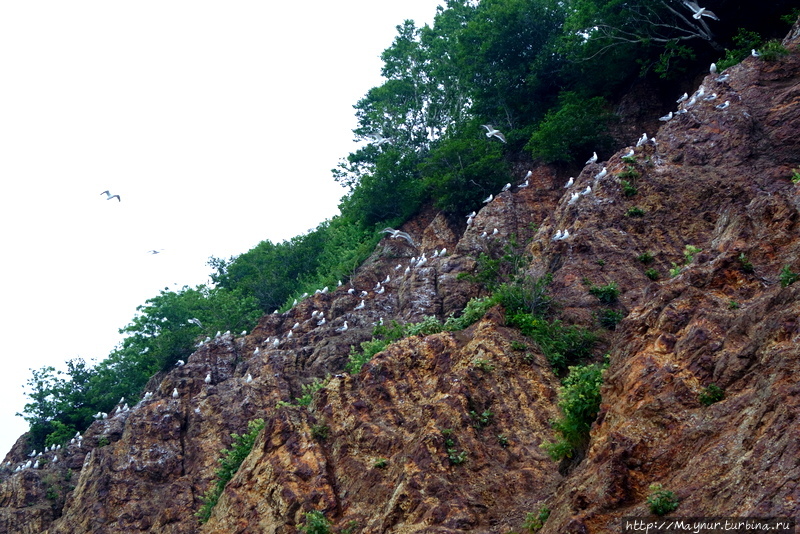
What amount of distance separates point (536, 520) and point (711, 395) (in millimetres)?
3073

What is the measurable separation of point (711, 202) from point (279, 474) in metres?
11.6

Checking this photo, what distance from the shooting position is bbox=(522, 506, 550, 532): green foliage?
1095 cm

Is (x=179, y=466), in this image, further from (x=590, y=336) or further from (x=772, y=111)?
(x=772, y=111)

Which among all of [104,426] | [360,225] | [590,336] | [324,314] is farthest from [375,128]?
[590,336]

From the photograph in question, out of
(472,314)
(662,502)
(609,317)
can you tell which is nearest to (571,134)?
(472,314)

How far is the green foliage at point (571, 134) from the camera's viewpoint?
26812mm

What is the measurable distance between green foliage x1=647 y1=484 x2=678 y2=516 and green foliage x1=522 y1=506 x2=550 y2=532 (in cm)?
227

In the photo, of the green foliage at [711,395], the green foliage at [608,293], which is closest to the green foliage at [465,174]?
the green foliage at [608,293]

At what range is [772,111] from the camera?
19516 millimetres

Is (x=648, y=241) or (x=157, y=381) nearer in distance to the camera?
(x=648, y=241)

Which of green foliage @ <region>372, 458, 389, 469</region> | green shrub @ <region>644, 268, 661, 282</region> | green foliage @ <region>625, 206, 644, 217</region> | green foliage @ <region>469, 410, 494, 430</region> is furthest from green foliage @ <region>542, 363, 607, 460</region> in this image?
green foliage @ <region>625, 206, 644, 217</region>

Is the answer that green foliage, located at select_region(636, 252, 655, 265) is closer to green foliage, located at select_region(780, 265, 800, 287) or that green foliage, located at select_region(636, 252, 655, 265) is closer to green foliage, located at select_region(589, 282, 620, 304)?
green foliage, located at select_region(589, 282, 620, 304)

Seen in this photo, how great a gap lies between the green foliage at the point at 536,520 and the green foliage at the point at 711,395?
8.76 ft

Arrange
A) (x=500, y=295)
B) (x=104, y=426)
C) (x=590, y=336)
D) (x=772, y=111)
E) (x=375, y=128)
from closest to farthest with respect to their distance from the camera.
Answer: (x=590, y=336)
(x=500, y=295)
(x=772, y=111)
(x=104, y=426)
(x=375, y=128)
